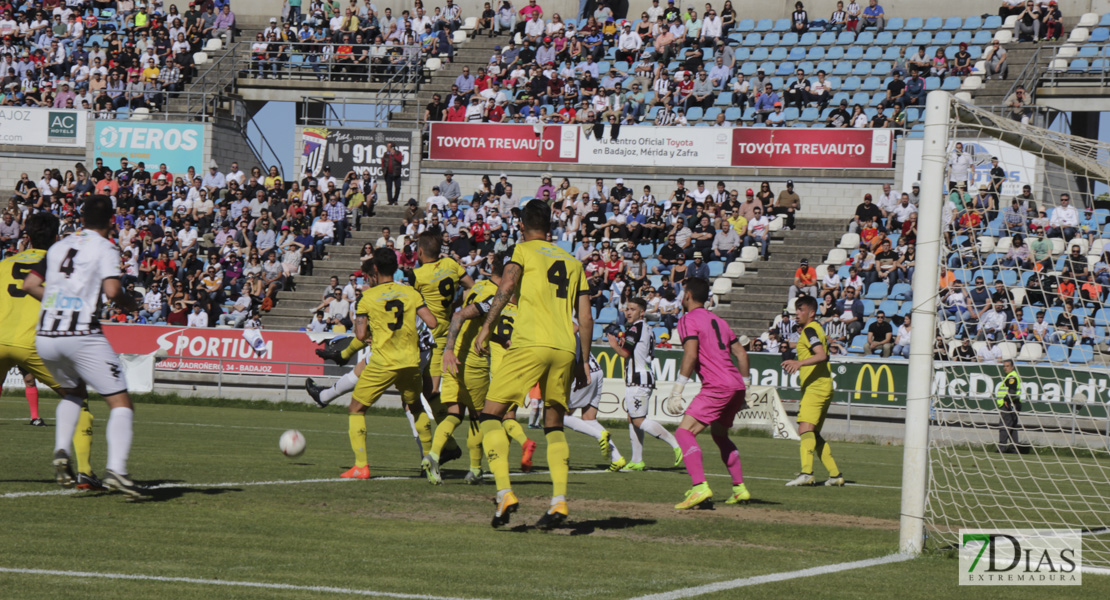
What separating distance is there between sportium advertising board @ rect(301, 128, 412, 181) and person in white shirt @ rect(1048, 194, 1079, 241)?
2486 centimetres

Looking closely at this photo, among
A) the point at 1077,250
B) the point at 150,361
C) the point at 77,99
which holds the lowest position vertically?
the point at 150,361

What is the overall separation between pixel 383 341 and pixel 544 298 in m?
3.54

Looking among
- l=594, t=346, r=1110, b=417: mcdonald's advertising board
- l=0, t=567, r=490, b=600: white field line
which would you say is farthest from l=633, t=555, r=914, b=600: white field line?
l=594, t=346, r=1110, b=417: mcdonald's advertising board

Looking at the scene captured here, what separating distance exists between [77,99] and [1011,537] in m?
37.1

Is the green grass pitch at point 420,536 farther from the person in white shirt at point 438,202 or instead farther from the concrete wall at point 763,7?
the concrete wall at point 763,7

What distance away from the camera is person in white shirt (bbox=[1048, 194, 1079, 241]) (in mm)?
13281

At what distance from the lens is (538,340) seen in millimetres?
9766

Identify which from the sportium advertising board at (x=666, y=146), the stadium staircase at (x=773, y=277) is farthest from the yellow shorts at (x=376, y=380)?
the sportium advertising board at (x=666, y=146)

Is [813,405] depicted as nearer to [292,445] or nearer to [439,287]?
[439,287]

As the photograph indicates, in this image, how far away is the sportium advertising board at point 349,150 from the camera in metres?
38.2

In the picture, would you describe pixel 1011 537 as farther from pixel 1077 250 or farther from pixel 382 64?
pixel 382 64

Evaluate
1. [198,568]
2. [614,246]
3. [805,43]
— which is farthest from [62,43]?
[198,568]

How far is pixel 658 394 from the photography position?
88.0 feet

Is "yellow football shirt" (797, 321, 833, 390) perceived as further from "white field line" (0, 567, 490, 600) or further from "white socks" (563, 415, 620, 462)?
"white field line" (0, 567, 490, 600)
